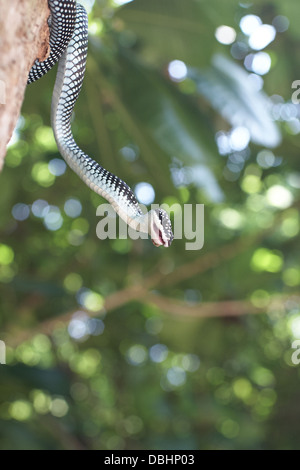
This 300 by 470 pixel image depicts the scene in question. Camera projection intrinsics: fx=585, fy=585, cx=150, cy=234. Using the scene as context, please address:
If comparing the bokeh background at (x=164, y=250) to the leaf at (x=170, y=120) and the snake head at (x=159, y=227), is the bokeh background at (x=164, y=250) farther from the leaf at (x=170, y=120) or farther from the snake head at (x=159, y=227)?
the snake head at (x=159, y=227)

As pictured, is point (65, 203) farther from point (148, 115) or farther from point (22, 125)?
point (148, 115)

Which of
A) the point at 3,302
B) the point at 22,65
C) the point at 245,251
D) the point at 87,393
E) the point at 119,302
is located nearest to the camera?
the point at 22,65

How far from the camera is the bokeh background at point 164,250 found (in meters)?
2.90

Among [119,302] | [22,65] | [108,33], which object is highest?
[108,33]

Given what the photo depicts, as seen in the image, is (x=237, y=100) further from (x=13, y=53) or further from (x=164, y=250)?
(x=13, y=53)

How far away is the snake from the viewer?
4.20 ft

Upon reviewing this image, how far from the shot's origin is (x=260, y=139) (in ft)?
9.34

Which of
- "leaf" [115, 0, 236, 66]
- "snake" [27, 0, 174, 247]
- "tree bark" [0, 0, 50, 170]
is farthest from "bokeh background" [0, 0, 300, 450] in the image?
"tree bark" [0, 0, 50, 170]

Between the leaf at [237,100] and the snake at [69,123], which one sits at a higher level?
the leaf at [237,100]

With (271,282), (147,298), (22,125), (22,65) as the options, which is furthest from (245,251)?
(22,65)

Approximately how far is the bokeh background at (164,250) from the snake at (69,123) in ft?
4.30

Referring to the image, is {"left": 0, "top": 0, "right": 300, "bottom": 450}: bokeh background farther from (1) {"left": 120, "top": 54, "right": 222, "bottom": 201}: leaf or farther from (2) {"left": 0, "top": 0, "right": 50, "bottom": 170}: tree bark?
(2) {"left": 0, "top": 0, "right": 50, "bottom": 170}: tree bark

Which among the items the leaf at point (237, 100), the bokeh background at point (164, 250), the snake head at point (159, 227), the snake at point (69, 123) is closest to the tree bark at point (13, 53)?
the snake at point (69, 123)

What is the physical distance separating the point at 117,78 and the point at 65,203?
1989mm
